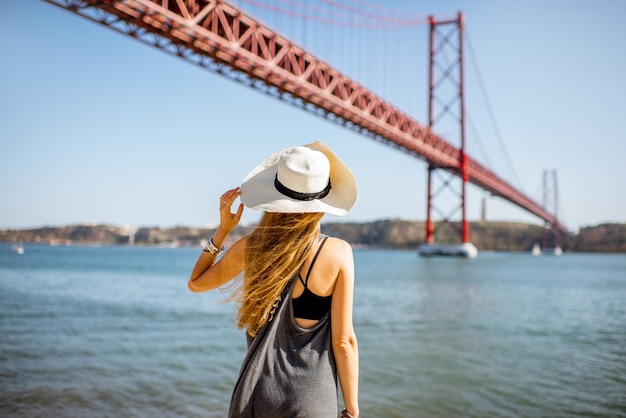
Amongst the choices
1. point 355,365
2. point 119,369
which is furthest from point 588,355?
point 355,365

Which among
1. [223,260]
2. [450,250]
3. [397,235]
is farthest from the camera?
[397,235]

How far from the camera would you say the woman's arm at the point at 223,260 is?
4.65ft

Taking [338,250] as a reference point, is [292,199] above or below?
above

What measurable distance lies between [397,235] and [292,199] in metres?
91.3

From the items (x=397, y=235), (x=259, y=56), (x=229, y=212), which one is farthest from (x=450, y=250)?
(x=397, y=235)

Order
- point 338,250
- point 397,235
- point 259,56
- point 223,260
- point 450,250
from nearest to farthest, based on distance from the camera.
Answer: point 338,250 → point 223,260 → point 259,56 → point 450,250 → point 397,235

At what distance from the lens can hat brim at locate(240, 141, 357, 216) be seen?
4.35ft

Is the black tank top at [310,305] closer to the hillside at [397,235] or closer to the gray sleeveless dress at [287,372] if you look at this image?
the gray sleeveless dress at [287,372]

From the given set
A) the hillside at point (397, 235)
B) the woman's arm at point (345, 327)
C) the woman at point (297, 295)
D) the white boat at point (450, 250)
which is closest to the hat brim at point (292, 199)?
the woman at point (297, 295)

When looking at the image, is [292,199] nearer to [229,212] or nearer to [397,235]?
[229,212]

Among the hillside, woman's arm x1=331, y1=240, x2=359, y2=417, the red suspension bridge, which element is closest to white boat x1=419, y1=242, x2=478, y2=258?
the red suspension bridge

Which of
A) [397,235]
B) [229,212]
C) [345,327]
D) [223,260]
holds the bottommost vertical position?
[345,327]

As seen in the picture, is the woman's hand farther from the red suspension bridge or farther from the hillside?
the hillside

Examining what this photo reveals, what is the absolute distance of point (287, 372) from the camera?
4.42ft
